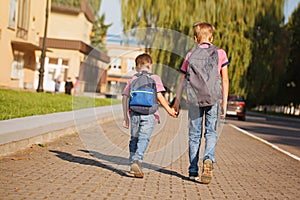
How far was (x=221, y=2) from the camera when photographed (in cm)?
3559

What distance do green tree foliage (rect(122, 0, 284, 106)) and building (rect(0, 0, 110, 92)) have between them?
202 inches

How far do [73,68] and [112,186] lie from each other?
53.4 m

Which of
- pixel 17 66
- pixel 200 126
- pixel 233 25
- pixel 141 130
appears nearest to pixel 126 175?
pixel 141 130

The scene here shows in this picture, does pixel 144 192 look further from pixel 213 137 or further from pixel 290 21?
pixel 290 21

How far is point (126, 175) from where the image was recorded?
762 cm

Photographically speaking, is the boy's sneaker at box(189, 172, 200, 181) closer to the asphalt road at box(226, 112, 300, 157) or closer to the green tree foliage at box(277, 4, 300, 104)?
the asphalt road at box(226, 112, 300, 157)

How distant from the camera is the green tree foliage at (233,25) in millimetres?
35719

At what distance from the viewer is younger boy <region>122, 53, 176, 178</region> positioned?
739 cm

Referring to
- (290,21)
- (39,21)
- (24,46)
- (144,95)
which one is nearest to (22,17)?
(24,46)

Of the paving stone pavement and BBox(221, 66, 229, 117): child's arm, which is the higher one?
BBox(221, 66, 229, 117): child's arm

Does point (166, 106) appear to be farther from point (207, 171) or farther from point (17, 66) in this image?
point (17, 66)

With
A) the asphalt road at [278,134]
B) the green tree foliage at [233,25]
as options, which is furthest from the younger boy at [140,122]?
the green tree foliage at [233,25]

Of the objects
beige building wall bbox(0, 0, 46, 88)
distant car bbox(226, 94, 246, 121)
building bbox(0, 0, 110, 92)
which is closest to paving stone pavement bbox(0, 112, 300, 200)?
building bbox(0, 0, 110, 92)

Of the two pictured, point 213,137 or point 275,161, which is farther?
point 275,161
